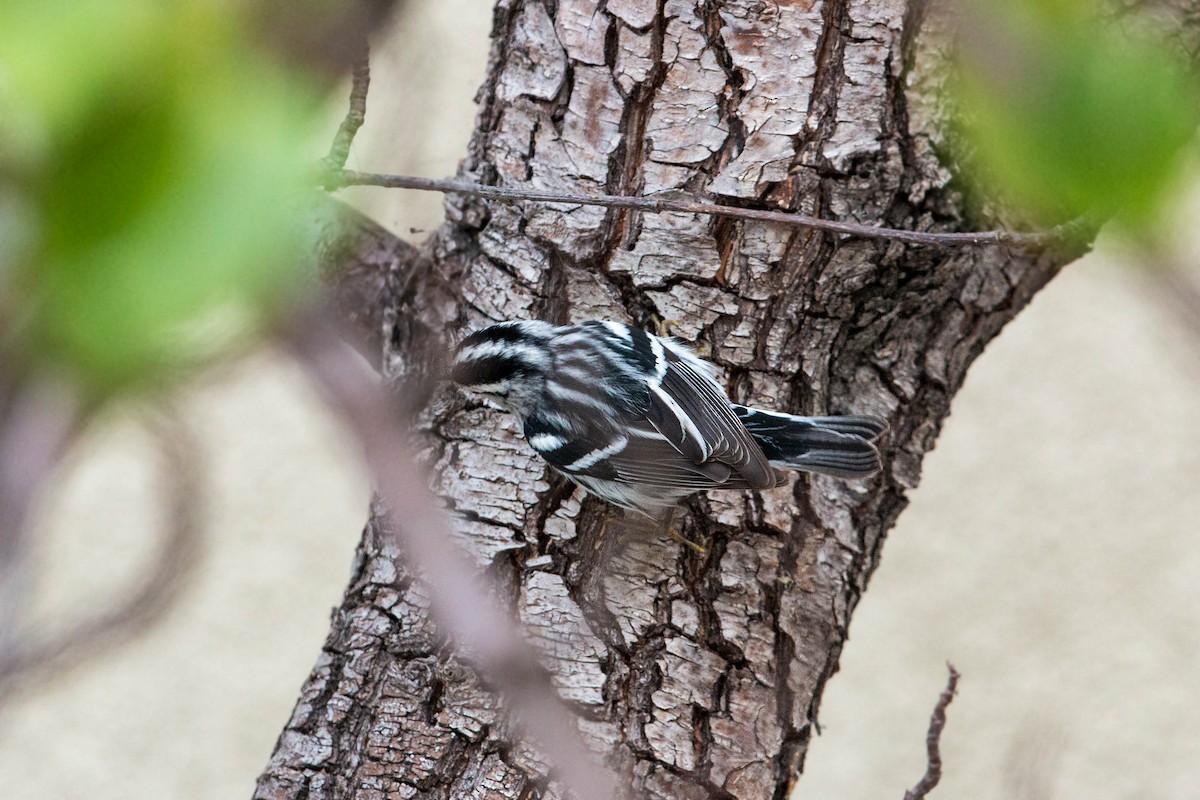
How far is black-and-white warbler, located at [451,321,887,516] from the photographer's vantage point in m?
1.79

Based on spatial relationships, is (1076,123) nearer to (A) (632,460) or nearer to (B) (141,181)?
(B) (141,181)

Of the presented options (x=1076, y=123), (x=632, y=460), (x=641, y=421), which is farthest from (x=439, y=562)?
(x=641, y=421)

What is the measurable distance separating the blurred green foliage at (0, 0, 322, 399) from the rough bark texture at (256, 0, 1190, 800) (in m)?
1.36

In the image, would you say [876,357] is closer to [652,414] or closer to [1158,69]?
[652,414]

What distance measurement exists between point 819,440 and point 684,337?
271 millimetres

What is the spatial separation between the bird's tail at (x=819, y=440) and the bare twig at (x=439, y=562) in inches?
56.7

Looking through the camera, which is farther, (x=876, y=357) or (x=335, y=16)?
(x=876, y=357)

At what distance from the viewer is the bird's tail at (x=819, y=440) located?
5.82ft

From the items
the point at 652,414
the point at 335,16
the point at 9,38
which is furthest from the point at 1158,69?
the point at 652,414

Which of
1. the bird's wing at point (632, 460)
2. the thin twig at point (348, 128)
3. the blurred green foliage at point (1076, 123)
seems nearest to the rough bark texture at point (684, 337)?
the bird's wing at point (632, 460)

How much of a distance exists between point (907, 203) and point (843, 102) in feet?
0.61

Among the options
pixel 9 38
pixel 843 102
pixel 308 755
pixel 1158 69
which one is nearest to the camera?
pixel 9 38

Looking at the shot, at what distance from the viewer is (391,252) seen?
6.60ft

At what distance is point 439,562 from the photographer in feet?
1.15
